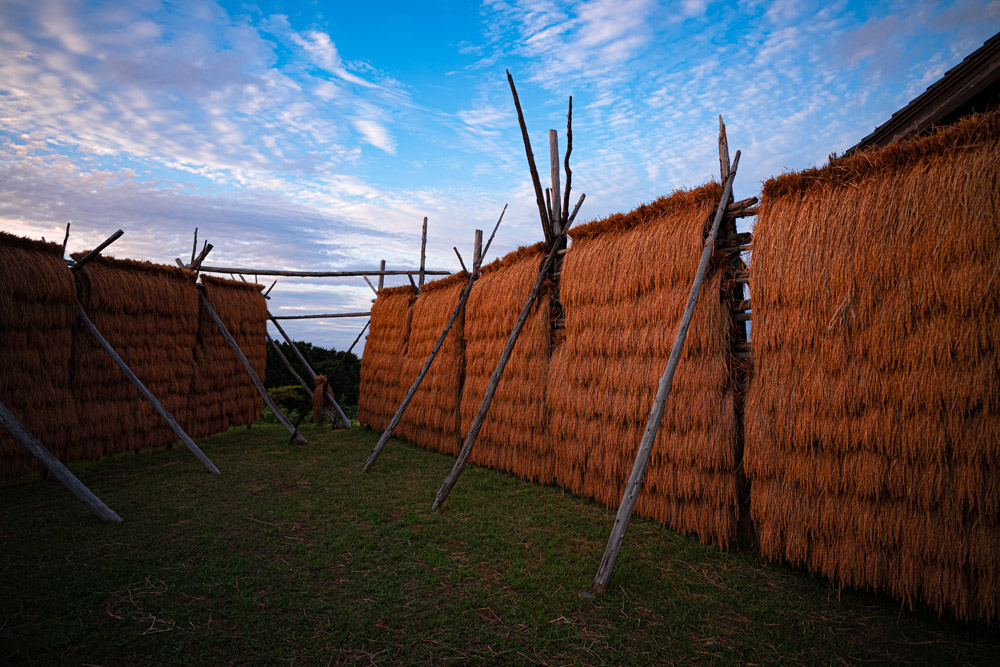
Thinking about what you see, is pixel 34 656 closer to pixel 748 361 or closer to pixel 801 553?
pixel 801 553

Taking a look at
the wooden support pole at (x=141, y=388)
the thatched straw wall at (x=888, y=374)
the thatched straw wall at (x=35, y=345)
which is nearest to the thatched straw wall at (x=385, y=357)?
the wooden support pole at (x=141, y=388)

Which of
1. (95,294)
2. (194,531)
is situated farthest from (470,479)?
(95,294)

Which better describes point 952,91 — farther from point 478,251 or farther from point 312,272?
point 312,272

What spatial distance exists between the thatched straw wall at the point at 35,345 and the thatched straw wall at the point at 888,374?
26.6 feet

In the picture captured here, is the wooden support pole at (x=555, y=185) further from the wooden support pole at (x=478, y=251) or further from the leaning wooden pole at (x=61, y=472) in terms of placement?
the leaning wooden pole at (x=61, y=472)

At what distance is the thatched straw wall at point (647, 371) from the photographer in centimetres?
412

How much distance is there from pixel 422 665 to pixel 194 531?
3057 mm

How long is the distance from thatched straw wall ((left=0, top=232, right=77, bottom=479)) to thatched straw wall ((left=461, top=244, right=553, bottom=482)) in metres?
5.45

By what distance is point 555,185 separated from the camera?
6660 millimetres

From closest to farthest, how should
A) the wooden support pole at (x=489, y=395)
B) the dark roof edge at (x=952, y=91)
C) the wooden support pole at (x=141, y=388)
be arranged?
the dark roof edge at (x=952, y=91) < the wooden support pole at (x=489, y=395) < the wooden support pole at (x=141, y=388)

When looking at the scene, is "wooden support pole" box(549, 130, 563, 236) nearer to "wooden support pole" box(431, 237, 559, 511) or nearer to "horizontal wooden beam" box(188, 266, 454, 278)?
"wooden support pole" box(431, 237, 559, 511)

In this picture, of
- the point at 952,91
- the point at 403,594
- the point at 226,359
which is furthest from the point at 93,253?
the point at 952,91

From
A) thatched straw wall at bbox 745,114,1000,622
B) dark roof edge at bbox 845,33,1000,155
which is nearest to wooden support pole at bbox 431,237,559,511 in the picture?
thatched straw wall at bbox 745,114,1000,622

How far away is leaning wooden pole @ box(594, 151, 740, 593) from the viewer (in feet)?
10.9
